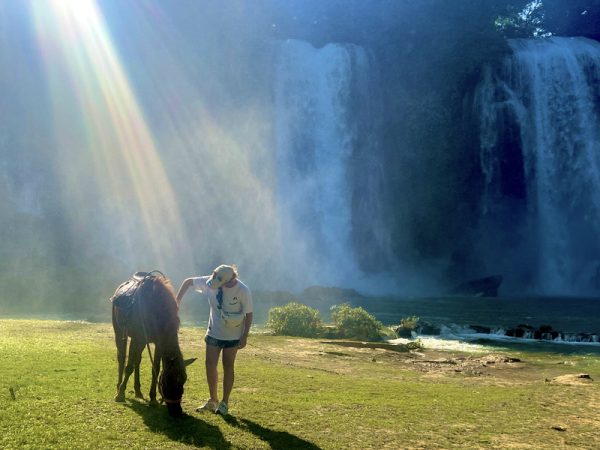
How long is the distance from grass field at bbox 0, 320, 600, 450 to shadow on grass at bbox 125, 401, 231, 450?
13 millimetres

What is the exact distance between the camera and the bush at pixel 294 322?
2108cm

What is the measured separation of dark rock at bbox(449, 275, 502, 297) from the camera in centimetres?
4404

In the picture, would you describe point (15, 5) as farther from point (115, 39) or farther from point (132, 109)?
point (132, 109)

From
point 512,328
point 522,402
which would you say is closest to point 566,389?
point 522,402

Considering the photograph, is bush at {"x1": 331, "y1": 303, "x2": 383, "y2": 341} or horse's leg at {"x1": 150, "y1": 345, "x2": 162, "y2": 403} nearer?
horse's leg at {"x1": 150, "y1": 345, "x2": 162, "y2": 403}

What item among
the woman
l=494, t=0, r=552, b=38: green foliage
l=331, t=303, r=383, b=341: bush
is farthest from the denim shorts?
l=494, t=0, r=552, b=38: green foliage

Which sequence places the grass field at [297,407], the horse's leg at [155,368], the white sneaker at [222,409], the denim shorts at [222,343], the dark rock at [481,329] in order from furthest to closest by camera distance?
the dark rock at [481,329], the denim shorts at [222,343], the white sneaker at [222,409], the horse's leg at [155,368], the grass field at [297,407]

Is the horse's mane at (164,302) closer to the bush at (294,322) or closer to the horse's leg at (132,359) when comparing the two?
the horse's leg at (132,359)

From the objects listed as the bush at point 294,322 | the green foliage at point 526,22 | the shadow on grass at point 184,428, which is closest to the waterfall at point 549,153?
the green foliage at point 526,22

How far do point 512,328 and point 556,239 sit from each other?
85.6ft

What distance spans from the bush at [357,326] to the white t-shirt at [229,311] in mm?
13671

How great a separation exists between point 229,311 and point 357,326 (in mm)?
13989

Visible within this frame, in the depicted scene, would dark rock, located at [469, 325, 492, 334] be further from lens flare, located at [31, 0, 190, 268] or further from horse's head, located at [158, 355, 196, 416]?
lens flare, located at [31, 0, 190, 268]

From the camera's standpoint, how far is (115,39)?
48188 millimetres
